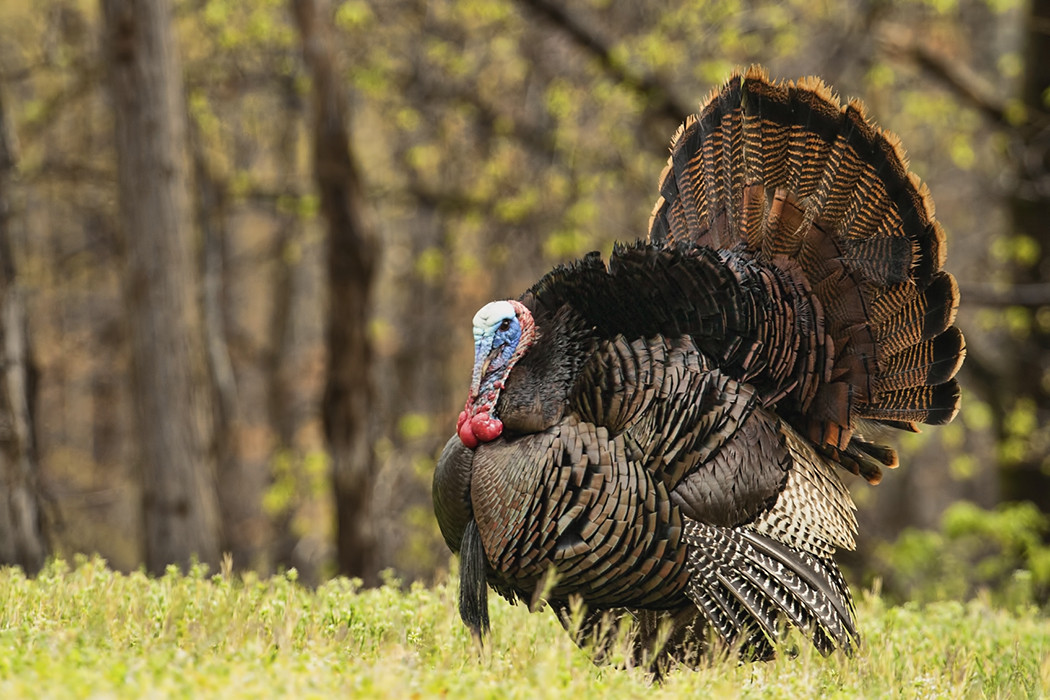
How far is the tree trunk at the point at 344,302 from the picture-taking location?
32.6 feet

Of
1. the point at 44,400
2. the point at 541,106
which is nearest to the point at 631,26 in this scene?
the point at 541,106

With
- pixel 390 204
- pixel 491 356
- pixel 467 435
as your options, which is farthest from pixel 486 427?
pixel 390 204

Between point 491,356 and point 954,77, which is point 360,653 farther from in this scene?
point 954,77

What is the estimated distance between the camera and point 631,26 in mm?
12555

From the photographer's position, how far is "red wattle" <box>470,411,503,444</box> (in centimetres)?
448

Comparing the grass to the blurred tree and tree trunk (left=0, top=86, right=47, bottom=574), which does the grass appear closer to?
tree trunk (left=0, top=86, right=47, bottom=574)

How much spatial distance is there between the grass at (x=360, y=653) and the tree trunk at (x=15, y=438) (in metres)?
1.81

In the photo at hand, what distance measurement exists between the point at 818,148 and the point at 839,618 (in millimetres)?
2067

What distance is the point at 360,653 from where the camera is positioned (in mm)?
4070

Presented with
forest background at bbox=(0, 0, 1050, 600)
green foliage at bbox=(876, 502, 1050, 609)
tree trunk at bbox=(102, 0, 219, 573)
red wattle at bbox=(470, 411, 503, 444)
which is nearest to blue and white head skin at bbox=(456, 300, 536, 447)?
red wattle at bbox=(470, 411, 503, 444)

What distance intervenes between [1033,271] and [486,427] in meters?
7.93

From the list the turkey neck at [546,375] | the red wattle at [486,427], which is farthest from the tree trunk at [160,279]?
the red wattle at [486,427]

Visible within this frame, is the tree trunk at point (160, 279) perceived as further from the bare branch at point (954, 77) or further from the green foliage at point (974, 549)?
the bare branch at point (954, 77)

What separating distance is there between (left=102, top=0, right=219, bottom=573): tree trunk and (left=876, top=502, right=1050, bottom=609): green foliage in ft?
Result: 17.8
